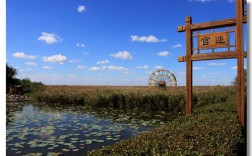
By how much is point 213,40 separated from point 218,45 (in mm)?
136

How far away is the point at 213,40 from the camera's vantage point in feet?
16.3

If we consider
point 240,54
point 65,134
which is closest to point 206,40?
point 240,54

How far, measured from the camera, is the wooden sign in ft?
15.9

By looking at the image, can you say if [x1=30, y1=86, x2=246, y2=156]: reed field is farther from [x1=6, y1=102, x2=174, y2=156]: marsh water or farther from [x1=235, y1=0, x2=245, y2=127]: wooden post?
[x1=6, y1=102, x2=174, y2=156]: marsh water

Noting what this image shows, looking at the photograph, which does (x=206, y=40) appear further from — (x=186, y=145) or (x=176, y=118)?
(x=186, y=145)

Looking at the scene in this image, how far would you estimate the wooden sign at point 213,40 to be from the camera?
4.85 meters

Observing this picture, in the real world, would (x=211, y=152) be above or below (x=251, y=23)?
below

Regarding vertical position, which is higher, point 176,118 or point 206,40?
point 206,40

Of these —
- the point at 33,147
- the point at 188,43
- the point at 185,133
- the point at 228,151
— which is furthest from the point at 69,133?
the point at 228,151

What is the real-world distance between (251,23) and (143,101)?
8974 millimetres

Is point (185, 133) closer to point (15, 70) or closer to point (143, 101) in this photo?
point (143, 101)

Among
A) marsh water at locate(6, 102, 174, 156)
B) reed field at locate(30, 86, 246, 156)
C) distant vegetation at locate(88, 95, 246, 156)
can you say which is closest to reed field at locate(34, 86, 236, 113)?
reed field at locate(30, 86, 246, 156)

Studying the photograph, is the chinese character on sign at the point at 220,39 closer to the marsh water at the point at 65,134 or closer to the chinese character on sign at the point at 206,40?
the chinese character on sign at the point at 206,40

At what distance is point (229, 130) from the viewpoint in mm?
3051
